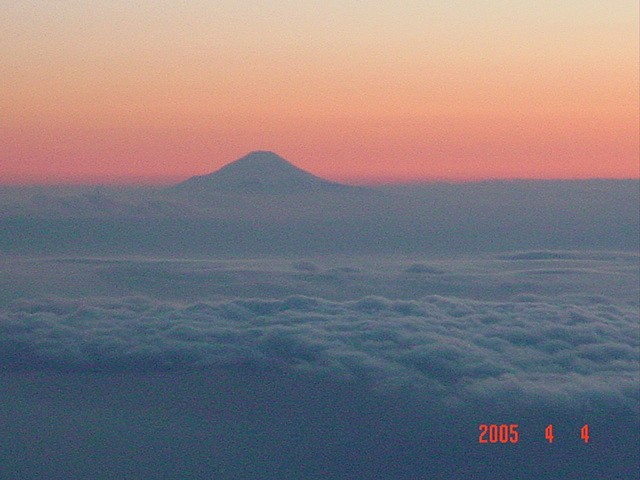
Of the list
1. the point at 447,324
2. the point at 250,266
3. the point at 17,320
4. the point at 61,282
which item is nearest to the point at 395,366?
the point at 447,324

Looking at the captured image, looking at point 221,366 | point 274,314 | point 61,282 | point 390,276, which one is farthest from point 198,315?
point 390,276

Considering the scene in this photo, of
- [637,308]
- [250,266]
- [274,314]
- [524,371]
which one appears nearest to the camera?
[524,371]

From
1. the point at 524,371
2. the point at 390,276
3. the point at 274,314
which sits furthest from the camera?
the point at 390,276

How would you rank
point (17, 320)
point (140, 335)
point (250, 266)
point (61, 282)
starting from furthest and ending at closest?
point (250, 266) < point (61, 282) < point (17, 320) < point (140, 335)

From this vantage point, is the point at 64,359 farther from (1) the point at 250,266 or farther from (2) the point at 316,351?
(1) the point at 250,266

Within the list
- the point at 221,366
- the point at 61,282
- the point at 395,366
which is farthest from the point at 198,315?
the point at 61,282

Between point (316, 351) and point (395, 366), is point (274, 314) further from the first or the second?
point (395, 366)

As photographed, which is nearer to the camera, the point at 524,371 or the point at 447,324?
the point at 524,371

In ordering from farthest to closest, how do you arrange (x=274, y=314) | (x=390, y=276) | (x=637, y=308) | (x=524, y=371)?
(x=390, y=276) → (x=637, y=308) → (x=274, y=314) → (x=524, y=371)

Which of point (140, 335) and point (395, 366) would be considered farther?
point (140, 335)
